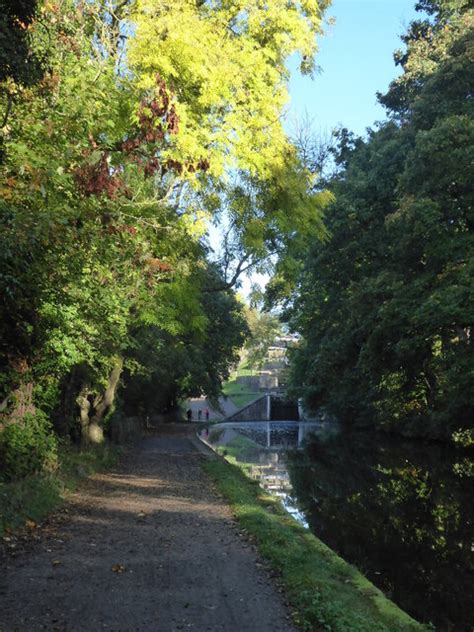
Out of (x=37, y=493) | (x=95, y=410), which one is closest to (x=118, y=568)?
(x=37, y=493)

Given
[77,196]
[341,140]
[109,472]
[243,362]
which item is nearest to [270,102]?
[77,196]

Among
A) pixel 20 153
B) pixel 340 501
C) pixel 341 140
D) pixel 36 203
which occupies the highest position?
pixel 341 140

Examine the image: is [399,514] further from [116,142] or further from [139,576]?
[116,142]

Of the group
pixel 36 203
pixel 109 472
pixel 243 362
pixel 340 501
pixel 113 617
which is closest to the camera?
pixel 113 617

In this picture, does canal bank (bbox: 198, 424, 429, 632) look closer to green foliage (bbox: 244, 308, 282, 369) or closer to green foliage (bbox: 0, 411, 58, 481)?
green foliage (bbox: 0, 411, 58, 481)

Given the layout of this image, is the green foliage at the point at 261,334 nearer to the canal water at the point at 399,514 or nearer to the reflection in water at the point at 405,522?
the canal water at the point at 399,514

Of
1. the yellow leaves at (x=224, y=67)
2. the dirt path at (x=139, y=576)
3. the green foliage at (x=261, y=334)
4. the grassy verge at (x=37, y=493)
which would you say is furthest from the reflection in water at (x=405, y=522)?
the green foliage at (x=261, y=334)

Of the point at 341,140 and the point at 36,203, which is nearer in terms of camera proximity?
the point at 36,203

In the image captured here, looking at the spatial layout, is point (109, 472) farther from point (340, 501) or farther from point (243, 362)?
point (243, 362)

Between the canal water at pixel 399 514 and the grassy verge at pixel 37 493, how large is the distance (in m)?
5.33

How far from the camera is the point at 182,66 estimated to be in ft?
29.8

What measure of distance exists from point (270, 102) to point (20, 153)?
3789mm

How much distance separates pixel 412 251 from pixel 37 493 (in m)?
19.5

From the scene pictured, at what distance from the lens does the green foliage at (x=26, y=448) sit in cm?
1223
